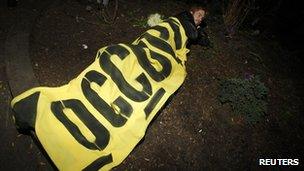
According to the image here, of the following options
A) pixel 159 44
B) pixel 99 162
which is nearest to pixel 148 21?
pixel 159 44

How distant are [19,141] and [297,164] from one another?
336 centimetres

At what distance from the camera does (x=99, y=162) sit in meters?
2.89

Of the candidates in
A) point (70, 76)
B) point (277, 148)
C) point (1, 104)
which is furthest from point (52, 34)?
point (277, 148)

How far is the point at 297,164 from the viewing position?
12.2ft

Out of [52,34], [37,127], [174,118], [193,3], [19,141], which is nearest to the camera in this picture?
[37,127]

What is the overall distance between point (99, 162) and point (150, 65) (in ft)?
4.40

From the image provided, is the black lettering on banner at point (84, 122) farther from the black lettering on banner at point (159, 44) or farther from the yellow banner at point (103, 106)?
the black lettering on banner at point (159, 44)

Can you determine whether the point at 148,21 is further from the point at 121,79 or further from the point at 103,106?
the point at 103,106

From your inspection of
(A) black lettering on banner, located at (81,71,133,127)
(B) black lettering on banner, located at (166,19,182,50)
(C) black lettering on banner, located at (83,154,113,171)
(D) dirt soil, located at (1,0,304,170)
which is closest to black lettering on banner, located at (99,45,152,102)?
(A) black lettering on banner, located at (81,71,133,127)

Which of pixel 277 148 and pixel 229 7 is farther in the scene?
pixel 229 7

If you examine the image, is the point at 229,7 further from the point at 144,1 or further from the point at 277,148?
the point at 277,148

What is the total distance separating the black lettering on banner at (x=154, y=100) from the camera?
3.31 meters

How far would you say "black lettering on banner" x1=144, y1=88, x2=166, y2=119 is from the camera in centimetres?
331

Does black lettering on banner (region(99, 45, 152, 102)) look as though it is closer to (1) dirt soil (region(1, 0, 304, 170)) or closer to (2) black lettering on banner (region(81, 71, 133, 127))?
(2) black lettering on banner (region(81, 71, 133, 127))
